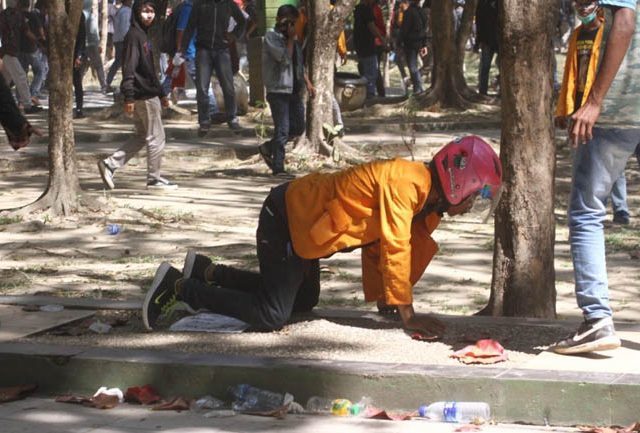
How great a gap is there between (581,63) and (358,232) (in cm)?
131

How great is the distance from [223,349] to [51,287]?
2.68m

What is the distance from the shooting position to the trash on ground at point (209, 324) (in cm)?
675

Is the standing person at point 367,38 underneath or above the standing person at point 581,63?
underneath

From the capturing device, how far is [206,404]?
5.94 metres

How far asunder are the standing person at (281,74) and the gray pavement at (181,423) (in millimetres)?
8554

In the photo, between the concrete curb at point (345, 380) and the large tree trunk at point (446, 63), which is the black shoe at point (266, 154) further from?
the concrete curb at point (345, 380)

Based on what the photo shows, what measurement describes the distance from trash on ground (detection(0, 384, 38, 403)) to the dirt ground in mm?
452

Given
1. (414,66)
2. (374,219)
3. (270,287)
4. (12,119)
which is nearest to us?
(374,219)

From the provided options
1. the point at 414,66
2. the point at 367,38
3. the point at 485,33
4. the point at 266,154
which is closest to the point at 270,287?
the point at 266,154

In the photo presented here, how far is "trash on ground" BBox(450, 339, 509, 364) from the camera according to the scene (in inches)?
234

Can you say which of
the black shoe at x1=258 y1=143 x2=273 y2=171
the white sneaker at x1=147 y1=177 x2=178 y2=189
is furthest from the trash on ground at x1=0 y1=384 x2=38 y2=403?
the black shoe at x1=258 y1=143 x2=273 y2=171

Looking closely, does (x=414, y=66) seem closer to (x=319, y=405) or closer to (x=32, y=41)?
(x=32, y=41)

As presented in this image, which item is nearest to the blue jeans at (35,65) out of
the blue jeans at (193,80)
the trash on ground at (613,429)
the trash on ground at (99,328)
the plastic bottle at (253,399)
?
the blue jeans at (193,80)

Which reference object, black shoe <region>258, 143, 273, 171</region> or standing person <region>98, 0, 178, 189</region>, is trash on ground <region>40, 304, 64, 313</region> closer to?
standing person <region>98, 0, 178, 189</region>
